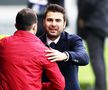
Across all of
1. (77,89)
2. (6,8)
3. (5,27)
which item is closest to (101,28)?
(77,89)

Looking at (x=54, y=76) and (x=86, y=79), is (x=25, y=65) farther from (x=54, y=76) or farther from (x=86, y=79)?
(x=86, y=79)

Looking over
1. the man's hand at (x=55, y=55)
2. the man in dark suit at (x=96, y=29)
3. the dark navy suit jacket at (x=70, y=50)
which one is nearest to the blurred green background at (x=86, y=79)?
the man in dark suit at (x=96, y=29)

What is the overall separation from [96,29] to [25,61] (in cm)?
423

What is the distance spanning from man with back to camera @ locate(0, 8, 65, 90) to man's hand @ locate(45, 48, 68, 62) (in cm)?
4

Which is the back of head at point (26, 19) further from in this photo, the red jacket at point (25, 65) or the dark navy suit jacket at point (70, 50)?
the dark navy suit jacket at point (70, 50)

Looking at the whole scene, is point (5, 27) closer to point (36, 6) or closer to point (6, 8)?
point (6, 8)

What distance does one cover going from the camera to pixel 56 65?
573 centimetres

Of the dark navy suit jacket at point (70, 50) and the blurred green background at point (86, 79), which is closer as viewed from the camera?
the dark navy suit jacket at point (70, 50)

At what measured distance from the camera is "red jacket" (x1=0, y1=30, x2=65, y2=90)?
5688 mm

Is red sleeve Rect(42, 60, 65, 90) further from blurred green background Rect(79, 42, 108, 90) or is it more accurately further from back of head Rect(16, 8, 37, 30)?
blurred green background Rect(79, 42, 108, 90)

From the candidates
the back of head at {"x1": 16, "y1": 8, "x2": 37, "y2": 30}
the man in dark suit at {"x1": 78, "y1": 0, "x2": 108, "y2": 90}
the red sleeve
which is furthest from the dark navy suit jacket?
the man in dark suit at {"x1": 78, "y1": 0, "x2": 108, "y2": 90}

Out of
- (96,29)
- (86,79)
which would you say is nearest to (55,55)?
(96,29)

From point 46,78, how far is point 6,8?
13.0 meters

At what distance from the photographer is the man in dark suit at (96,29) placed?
973cm
